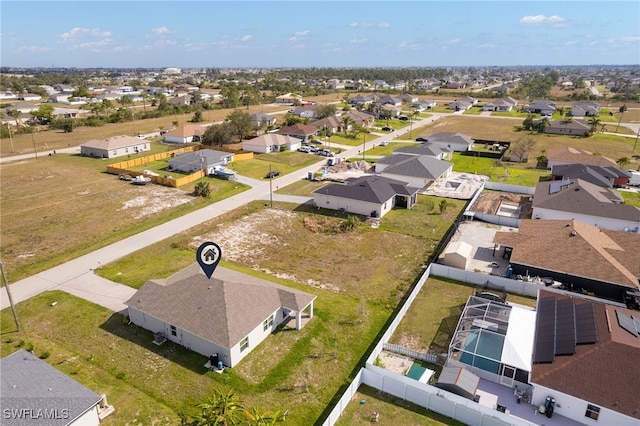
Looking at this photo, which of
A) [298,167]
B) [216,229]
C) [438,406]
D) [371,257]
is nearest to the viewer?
[438,406]

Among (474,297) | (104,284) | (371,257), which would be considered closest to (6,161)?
(104,284)

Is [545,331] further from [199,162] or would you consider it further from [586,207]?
[199,162]

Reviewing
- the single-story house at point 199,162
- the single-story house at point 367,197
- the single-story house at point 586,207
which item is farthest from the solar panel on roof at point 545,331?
the single-story house at point 199,162

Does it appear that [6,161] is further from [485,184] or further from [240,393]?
[485,184]

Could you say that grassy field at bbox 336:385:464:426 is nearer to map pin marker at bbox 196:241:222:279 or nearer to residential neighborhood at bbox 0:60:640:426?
residential neighborhood at bbox 0:60:640:426

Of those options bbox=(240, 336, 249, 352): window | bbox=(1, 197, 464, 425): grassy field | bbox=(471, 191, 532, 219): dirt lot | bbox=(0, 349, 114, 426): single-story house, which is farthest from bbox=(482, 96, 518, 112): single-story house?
bbox=(0, 349, 114, 426): single-story house

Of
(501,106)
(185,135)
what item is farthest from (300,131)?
(501,106)
